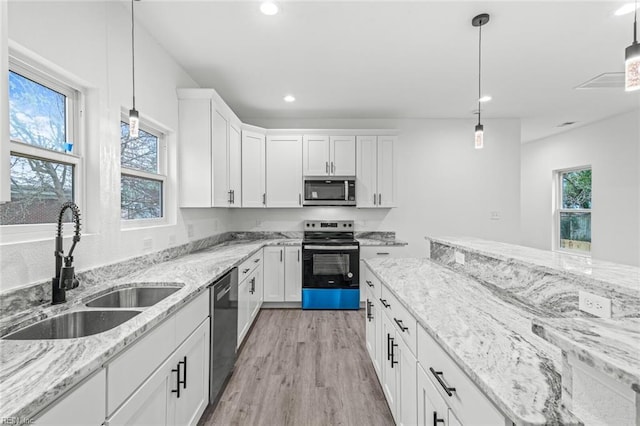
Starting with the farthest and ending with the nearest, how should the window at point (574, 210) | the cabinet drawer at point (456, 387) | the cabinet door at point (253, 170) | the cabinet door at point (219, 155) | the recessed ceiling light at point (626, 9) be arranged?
the window at point (574, 210)
the cabinet door at point (253, 170)
the cabinet door at point (219, 155)
the recessed ceiling light at point (626, 9)
the cabinet drawer at point (456, 387)

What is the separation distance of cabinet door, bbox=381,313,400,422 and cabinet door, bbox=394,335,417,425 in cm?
4

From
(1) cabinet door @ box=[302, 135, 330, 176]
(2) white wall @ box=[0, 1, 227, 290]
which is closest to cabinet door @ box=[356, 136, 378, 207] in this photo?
(1) cabinet door @ box=[302, 135, 330, 176]

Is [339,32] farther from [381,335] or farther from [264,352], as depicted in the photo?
[264,352]

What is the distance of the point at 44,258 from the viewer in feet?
4.76

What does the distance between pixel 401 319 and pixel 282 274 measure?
263cm

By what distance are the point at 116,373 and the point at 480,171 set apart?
496 centimetres

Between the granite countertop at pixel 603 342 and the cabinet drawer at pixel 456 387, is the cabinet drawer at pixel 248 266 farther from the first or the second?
the granite countertop at pixel 603 342

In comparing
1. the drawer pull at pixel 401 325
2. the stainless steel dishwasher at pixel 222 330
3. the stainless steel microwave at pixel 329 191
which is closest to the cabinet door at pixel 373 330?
the drawer pull at pixel 401 325

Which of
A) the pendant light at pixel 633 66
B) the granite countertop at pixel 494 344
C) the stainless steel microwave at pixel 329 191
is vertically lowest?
the granite countertop at pixel 494 344

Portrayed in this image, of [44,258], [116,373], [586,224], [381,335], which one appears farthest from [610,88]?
[44,258]

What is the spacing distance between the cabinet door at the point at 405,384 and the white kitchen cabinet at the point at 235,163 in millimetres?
2581

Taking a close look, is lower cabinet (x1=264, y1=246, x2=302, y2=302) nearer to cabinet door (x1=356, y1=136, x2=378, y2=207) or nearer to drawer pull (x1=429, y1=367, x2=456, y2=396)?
cabinet door (x1=356, y1=136, x2=378, y2=207)

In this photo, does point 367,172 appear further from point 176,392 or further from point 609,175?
point 609,175

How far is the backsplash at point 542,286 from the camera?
3.38 ft
